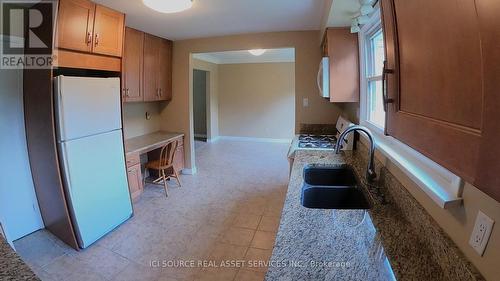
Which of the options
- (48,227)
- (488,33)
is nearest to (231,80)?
(48,227)

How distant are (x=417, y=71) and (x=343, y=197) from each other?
1.18 m

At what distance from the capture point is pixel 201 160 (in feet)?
18.4

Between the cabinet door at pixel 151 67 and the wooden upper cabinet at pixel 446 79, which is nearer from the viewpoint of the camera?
the wooden upper cabinet at pixel 446 79

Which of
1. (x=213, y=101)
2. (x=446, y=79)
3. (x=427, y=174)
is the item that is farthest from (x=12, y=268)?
(x=213, y=101)

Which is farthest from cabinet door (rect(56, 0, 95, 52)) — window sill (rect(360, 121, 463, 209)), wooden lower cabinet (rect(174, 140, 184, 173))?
window sill (rect(360, 121, 463, 209))

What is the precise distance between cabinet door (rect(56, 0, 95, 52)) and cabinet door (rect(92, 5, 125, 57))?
Answer: 62 millimetres

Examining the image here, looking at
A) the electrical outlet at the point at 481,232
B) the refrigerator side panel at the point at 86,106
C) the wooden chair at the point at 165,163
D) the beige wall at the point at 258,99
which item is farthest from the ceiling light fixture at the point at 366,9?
the beige wall at the point at 258,99

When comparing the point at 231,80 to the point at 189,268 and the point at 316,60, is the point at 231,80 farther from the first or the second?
→ the point at 189,268

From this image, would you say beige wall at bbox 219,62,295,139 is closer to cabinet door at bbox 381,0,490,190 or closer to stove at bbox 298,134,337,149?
stove at bbox 298,134,337,149

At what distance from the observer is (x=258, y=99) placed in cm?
754

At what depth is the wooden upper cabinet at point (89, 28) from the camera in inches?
87.5

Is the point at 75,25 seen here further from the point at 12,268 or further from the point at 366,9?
the point at 366,9

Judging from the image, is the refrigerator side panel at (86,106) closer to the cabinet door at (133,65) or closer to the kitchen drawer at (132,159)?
the kitchen drawer at (132,159)
